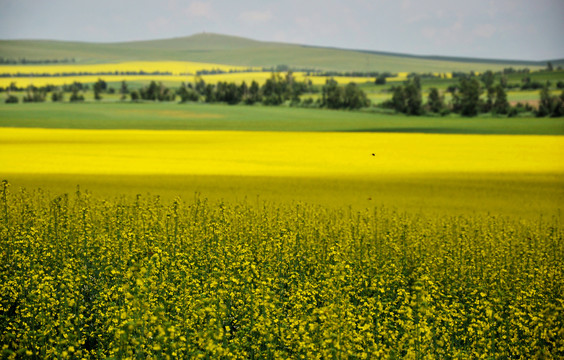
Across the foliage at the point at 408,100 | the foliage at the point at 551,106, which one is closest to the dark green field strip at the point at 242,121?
the foliage at the point at 408,100

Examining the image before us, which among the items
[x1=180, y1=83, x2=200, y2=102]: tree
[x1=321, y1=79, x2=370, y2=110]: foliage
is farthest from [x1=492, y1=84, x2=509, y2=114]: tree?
[x1=180, y1=83, x2=200, y2=102]: tree

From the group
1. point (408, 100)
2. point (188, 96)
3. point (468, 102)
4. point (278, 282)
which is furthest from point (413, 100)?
point (278, 282)

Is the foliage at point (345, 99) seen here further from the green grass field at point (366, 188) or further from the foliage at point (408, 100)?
the green grass field at point (366, 188)

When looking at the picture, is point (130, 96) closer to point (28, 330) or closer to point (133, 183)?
point (133, 183)

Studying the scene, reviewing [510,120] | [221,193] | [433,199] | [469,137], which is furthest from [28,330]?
[510,120]

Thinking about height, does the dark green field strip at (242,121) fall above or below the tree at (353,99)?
below

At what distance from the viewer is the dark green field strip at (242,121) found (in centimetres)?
8262

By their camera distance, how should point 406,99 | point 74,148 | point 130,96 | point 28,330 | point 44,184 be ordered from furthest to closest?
point 130,96, point 406,99, point 74,148, point 44,184, point 28,330

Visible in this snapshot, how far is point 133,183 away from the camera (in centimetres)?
3500

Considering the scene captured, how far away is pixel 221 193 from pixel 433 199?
33.2ft

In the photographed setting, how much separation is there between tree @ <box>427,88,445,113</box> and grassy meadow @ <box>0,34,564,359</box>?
127 feet

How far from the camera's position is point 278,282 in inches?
592

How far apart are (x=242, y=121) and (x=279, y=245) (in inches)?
3277

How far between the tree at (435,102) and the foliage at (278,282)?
98.6 meters
